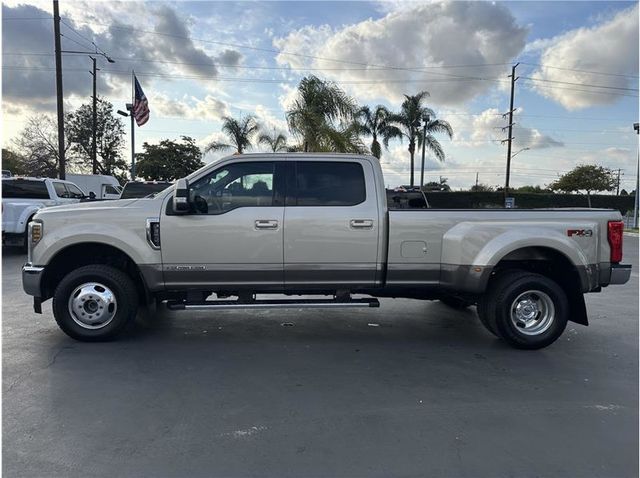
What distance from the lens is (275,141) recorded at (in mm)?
28609

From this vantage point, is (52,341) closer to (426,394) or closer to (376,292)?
(376,292)

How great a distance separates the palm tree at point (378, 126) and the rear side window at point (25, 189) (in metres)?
24.7

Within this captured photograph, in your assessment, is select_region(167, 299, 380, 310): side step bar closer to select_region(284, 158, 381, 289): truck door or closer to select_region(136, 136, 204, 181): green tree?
select_region(284, 158, 381, 289): truck door

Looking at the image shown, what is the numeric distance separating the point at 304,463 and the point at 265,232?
267 centimetres

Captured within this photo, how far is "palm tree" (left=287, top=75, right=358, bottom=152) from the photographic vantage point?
21.1 m

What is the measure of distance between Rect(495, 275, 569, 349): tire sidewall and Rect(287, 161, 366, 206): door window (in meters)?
1.89

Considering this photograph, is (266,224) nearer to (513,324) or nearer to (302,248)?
(302,248)

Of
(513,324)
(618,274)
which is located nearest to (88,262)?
(513,324)

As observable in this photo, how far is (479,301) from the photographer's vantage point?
546 cm

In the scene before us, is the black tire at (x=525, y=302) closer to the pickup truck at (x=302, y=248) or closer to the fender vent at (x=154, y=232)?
the pickup truck at (x=302, y=248)

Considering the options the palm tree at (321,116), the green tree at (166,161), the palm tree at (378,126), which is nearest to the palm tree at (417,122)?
the palm tree at (378,126)

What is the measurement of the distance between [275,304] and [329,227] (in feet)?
3.53

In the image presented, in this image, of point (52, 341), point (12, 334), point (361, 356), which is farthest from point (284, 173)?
point (12, 334)

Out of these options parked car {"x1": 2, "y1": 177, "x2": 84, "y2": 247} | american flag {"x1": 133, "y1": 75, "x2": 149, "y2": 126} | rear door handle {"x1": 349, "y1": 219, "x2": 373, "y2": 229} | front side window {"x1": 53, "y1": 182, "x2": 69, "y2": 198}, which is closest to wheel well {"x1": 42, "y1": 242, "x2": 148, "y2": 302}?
rear door handle {"x1": 349, "y1": 219, "x2": 373, "y2": 229}
